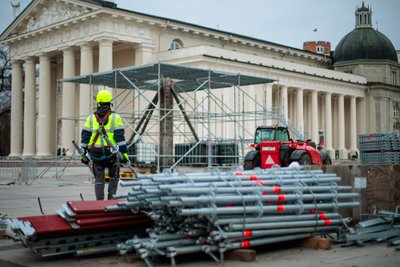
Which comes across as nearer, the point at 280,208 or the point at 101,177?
the point at 280,208

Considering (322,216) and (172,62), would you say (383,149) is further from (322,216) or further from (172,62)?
(172,62)

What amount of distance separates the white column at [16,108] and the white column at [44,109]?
5844 millimetres

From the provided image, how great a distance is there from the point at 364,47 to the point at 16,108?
41.9 m

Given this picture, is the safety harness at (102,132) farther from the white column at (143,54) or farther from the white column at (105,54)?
the white column at (143,54)

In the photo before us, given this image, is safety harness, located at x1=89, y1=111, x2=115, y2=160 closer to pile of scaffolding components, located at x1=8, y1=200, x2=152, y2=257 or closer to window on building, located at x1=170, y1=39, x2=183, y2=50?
pile of scaffolding components, located at x1=8, y1=200, x2=152, y2=257

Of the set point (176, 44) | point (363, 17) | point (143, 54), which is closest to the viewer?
point (143, 54)

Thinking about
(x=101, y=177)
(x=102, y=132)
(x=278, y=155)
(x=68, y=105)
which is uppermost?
(x=68, y=105)

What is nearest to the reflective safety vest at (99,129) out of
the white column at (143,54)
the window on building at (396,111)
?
the white column at (143,54)

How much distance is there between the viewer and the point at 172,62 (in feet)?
157

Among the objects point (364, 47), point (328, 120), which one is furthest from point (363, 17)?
point (328, 120)

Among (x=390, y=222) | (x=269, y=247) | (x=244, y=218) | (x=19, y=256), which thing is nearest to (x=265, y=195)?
(x=244, y=218)

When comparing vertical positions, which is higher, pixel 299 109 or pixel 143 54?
pixel 143 54

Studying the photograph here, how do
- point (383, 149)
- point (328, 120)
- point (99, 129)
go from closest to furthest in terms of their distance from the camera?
point (99, 129), point (383, 149), point (328, 120)

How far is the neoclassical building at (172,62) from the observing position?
1912 inches
